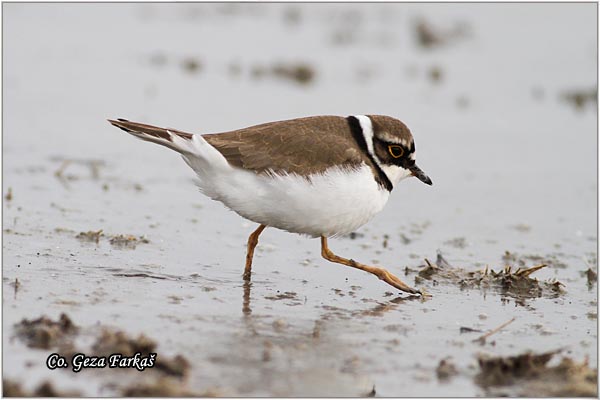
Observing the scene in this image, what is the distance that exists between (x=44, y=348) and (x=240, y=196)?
2035mm

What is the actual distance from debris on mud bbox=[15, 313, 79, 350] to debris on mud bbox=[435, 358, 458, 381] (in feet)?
6.50

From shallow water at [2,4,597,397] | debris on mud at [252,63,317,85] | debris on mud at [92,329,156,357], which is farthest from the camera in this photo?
debris on mud at [252,63,317,85]

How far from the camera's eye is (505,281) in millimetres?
7105

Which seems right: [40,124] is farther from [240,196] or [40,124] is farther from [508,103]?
[508,103]

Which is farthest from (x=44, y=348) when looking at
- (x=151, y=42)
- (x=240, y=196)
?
(x=151, y=42)

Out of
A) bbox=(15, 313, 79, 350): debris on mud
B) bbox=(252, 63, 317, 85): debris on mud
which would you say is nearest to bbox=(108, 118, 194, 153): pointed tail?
bbox=(15, 313, 79, 350): debris on mud

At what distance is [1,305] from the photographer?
5629 millimetres

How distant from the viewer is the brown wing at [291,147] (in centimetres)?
656

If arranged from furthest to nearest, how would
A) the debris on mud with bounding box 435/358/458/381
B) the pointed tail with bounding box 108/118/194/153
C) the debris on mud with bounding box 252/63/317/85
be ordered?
1. the debris on mud with bounding box 252/63/317/85
2. the pointed tail with bounding box 108/118/194/153
3. the debris on mud with bounding box 435/358/458/381

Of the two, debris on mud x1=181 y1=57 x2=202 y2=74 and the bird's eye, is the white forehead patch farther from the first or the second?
debris on mud x1=181 y1=57 x2=202 y2=74

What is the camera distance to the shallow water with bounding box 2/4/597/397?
5480mm

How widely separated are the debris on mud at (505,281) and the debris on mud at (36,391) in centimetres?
350

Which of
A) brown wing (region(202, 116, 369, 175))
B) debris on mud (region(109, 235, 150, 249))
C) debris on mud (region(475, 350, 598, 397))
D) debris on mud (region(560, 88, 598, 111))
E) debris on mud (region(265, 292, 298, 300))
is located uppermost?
debris on mud (region(560, 88, 598, 111))

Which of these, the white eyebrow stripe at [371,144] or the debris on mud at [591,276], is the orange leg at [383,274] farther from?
the debris on mud at [591,276]
